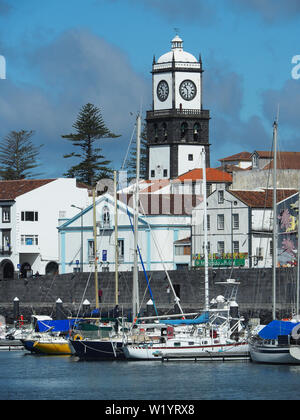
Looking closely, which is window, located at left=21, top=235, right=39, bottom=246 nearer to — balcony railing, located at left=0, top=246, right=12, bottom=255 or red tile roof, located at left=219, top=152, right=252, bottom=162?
balcony railing, located at left=0, top=246, right=12, bottom=255

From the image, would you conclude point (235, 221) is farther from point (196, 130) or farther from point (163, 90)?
point (163, 90)

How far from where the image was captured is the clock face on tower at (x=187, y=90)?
4963 inches

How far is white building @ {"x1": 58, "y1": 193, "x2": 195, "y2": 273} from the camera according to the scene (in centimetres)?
10056

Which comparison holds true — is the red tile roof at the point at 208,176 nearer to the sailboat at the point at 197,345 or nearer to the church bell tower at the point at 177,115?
the church bell tower at the point at 177,115

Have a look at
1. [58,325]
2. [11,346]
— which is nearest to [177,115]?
[11,346]

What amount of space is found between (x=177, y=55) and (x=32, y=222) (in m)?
25.3

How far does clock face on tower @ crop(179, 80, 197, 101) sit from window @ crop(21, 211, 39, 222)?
2242 cm


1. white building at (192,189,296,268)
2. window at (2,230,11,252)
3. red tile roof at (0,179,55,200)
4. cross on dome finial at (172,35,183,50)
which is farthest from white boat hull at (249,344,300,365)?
cross on dome finial at (172,35,183,50)

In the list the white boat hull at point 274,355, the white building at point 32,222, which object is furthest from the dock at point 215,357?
the white building at point 32,222

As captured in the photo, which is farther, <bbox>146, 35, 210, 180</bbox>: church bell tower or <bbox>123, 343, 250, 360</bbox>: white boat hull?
<bbox>146, 35, 210, 180</bbox>: church bell tower

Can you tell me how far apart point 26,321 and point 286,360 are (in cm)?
3679

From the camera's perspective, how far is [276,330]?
62250 mm

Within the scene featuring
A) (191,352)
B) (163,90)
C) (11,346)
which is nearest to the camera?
(191,352)

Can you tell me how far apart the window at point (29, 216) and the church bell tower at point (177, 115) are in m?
18.9
